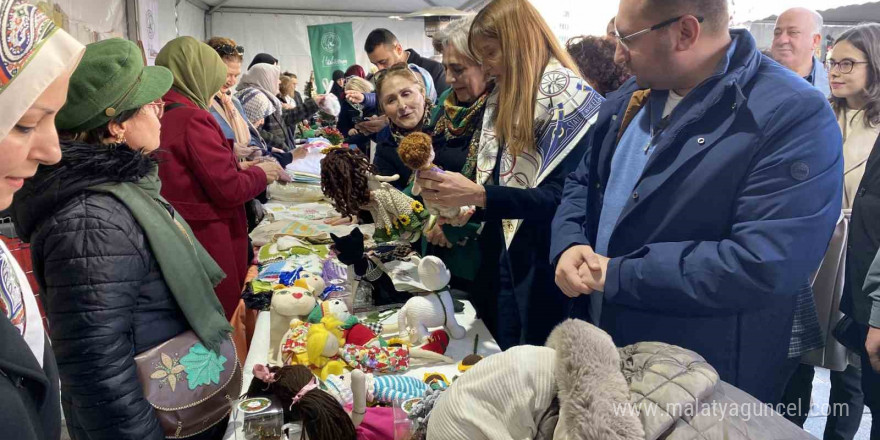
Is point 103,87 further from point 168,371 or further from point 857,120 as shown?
point 857,120

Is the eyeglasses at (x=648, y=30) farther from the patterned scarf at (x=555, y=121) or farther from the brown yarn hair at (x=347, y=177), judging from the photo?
the brown yarn hair at (x=347, y=177)

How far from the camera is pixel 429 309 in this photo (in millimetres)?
1925

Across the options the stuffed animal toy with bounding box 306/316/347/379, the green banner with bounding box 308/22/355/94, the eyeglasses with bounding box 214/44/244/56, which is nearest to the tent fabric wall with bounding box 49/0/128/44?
the eyeglasses with bounding box 214/44/244/56

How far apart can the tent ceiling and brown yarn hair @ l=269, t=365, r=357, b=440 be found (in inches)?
417

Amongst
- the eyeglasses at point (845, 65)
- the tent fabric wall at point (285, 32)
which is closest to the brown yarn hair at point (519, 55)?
the eyeglasses at point (845, 65)

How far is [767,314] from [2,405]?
1398 millimetres

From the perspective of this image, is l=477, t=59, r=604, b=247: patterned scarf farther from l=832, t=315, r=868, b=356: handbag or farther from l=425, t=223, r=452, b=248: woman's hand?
l=832, t=315, r=868, b=356: handbag

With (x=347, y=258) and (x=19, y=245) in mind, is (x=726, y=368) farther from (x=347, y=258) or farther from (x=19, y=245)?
(x=19, y=245)

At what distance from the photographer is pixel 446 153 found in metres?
2.36

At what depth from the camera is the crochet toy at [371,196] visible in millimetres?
2398

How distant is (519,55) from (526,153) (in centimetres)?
32

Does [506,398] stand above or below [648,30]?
below

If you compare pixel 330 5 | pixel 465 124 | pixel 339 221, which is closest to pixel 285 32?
pixel 330 5

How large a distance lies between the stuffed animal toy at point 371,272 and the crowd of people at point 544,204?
0.25 meters
